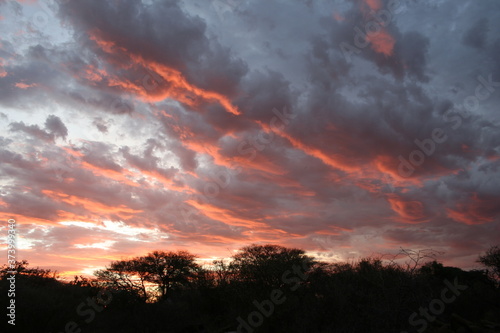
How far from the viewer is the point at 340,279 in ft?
76.0

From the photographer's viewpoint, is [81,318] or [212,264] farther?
[212,264]

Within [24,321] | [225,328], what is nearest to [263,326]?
[225,328]

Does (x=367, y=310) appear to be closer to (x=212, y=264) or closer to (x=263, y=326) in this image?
(x=263, y=326)

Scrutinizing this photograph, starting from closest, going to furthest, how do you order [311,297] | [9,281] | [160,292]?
[311,297]
[9,281]
[160,292]

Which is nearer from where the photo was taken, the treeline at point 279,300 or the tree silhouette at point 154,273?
the treeline at point 279,300

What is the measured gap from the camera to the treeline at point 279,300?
707 inches

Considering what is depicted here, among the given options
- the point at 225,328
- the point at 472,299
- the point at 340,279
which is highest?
the point at 340,279

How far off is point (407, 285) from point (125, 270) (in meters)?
34.7

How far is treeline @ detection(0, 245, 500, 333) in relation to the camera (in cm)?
1797

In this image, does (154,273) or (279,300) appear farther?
(154,273)

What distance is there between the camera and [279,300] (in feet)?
78.7

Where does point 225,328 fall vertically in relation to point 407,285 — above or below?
below

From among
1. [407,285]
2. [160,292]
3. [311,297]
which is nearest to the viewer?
[407,285]

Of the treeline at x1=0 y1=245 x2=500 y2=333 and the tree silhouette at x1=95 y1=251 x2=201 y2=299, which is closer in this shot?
the treeline at x1=0 y1=245 x2=500 y2=333
